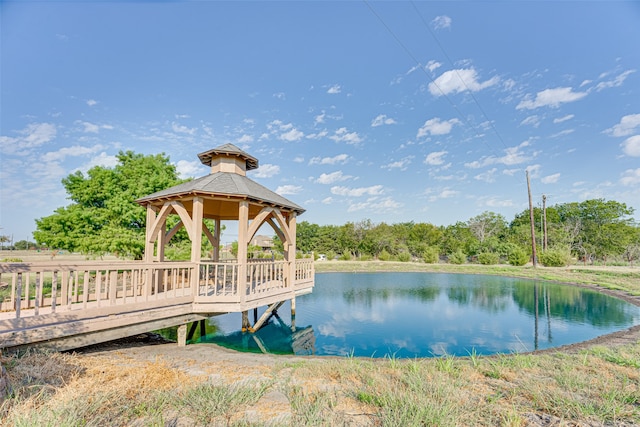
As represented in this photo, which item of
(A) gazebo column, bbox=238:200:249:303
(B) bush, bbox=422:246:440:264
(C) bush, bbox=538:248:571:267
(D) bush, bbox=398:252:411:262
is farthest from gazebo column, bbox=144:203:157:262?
(C) bush, bbox=538:248:571:267

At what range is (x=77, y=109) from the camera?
531 inches

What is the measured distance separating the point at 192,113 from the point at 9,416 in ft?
51.6

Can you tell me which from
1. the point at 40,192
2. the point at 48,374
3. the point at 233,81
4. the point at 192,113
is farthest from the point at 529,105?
the point at 40,192

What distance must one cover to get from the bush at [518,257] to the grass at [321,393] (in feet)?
90.6

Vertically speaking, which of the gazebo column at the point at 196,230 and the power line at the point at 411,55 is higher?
the power line at the point at 411,55

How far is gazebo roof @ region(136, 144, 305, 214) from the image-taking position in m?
6.43

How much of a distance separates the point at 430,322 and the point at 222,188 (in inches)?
345

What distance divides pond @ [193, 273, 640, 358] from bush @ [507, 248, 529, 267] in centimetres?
1130

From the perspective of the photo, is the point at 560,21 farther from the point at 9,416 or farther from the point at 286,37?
the point at 9,416

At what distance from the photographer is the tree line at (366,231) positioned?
1100 cm

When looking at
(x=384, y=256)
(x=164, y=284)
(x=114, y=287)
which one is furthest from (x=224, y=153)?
(x=384, y=256)

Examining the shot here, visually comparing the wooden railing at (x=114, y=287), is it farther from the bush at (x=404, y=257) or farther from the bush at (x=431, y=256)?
the bush at (x=431, y=256)

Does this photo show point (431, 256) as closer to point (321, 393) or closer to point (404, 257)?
point (404, 257)

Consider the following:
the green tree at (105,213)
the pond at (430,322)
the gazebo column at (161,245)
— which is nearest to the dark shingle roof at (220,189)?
the gazebo column at (161,245)
